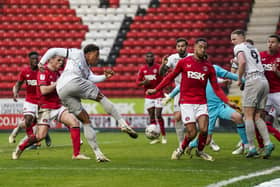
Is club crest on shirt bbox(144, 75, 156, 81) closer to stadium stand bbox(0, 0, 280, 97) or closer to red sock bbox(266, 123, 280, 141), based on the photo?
red sock bbox(266, 123, 280, 141)

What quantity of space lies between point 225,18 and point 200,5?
158cm

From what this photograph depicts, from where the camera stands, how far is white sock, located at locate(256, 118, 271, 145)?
12194mm

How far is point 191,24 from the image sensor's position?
29312mm

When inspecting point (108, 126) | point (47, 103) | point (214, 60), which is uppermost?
point (47, 103)

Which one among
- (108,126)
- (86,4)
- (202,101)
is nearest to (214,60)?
(108,126)

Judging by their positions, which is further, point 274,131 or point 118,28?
point 118,28

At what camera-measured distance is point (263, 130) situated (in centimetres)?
1231

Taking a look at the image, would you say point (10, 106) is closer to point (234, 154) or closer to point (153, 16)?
point (153, 16)

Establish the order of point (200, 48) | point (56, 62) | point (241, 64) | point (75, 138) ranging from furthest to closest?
point (56, 62), point (75, 138), point (241, 64), point (200, 48)

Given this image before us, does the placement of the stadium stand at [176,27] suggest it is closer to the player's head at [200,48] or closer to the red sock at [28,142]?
the red sock at [28,142]

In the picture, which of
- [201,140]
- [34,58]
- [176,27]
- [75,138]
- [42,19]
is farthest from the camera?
[42,19]

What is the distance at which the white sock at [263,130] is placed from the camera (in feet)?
40.0

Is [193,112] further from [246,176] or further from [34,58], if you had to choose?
[34,58]

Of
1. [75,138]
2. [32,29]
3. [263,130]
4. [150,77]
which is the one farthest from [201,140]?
[32,29]
